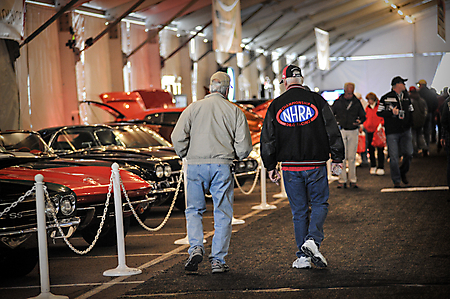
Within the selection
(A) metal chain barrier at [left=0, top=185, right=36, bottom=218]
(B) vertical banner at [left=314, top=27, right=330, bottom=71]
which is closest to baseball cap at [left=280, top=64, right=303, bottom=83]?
(A) metal chain barrier at [left=0, top=185, right=36, bottom=218]

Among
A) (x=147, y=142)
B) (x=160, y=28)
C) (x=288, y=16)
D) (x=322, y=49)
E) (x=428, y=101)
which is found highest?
(x=288, y=16)

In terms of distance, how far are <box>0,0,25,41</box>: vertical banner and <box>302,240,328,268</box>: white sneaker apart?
→ 8.77 meters

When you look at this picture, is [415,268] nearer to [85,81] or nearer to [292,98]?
[292,98]

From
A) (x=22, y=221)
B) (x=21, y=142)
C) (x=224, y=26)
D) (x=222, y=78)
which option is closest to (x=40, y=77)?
(x=224, y=26)

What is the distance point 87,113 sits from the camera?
1994 centimetres

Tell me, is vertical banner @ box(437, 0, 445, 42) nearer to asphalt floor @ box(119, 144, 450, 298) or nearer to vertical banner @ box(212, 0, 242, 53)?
vertical banner @ box(212, 0, 242, 53)

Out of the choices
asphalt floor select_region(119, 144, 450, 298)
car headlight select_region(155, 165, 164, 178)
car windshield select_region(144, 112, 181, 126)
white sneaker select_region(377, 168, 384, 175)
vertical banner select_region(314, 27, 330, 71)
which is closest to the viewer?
asphalt floor select_region(119, 144, 450, 298)

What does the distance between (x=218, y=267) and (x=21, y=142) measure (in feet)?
14.0

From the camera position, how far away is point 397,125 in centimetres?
1081

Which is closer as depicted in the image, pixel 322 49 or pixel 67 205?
pixel 67 205

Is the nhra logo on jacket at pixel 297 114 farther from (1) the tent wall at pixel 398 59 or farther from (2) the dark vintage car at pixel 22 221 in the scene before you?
(1) the tent wall at pixel 398 59

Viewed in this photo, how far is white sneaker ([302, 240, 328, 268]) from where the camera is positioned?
5.31 metres

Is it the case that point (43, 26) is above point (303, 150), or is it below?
above

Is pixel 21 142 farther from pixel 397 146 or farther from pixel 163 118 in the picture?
pixel 397 146
